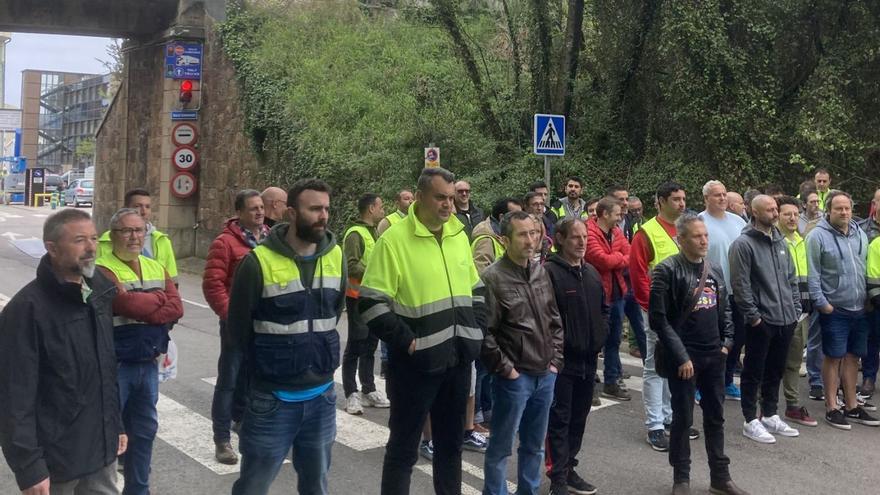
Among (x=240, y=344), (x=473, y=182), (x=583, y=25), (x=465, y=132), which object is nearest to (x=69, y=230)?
(x=240, y=344)

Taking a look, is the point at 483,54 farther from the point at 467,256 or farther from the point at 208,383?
the point at 467,256

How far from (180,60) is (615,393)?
17.7 meters

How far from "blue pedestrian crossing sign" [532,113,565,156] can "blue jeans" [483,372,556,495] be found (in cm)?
773

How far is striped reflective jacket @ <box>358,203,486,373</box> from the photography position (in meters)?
4.41

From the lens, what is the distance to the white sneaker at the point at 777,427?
6.95 m

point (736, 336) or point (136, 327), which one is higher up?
point (136, 327)

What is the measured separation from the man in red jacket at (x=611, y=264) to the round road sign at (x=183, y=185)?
17.0 meters

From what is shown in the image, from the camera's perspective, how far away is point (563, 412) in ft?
17.6

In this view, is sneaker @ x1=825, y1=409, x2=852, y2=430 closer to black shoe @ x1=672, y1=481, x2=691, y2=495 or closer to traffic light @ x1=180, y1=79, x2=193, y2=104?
black shoe @ x1=672, y1=481, x2=691, y2=495

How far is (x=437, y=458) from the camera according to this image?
464 cm

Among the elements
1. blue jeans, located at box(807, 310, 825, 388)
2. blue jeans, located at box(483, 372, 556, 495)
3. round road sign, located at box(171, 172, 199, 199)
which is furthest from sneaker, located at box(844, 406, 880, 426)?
round road sign, located at box(171, 172, 199, 199)

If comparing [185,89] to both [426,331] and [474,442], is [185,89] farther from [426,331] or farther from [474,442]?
[426,331]

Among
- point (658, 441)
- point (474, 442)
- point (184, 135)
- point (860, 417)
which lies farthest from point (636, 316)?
point (184, 135)

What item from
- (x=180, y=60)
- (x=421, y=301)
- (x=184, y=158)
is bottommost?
(x=421, y=301)
